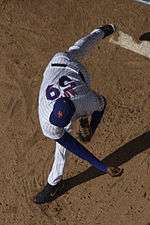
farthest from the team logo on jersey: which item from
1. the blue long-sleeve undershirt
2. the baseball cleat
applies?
the baseball cleat

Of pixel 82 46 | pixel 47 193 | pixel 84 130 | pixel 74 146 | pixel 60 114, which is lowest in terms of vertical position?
pixel 47 193

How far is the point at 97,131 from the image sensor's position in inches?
299

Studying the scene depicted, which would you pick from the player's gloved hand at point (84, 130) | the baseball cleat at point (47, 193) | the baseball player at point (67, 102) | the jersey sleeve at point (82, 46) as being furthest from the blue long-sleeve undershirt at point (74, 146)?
the baseball cleat at point (47, 193)

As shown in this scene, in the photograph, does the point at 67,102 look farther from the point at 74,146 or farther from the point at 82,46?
the point at 82,46

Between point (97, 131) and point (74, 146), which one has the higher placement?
point (74, 146)

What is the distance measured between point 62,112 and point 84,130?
3.94ft

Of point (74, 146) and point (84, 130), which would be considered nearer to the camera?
point (74, 146)

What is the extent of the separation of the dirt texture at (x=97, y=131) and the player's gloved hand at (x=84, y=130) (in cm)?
10

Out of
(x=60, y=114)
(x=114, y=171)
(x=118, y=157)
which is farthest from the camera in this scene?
(x=118, y=157)

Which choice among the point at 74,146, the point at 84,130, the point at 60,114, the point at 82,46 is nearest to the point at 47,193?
the point at 84,130

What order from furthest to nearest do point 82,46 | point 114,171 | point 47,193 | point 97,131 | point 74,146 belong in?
point 97,131, point 47,193, point 82,46, point 114,171, point 74,146

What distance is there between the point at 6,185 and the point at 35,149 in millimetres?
556

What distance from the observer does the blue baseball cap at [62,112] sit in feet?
20.3

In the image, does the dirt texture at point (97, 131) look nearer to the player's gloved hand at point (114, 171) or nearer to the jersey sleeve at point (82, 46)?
the player's gloved hand at point (114, 171)
